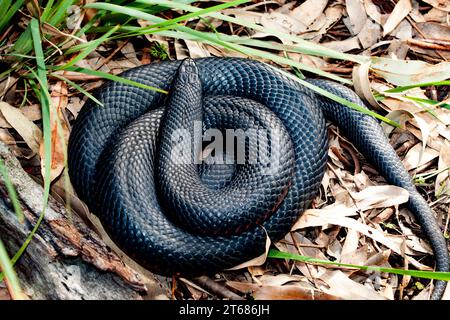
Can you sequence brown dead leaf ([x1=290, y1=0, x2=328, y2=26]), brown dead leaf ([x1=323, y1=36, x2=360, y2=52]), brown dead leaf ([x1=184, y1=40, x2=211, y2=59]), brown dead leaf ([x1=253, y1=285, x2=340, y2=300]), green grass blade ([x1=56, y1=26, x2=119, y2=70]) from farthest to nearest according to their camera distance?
brown dead leaf ([x1=290, y1=0, x2=328, y2=26]) → brown dead leaf ([x1=323, y1=36, x2=360, y2=52]) → brown dead leaf ([x1=184, y1=40, x2=211, y2=59]) → green grass blade ([x1=56, y1=26, x2=119, y2=70]) → brown dead leaf ([x1=253, y1=285, x2=340, y2=300])

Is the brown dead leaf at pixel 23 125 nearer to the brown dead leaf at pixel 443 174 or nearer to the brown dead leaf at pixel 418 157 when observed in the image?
the brown dead leaf at pixel 418 157

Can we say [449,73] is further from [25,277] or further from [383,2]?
[25,277]

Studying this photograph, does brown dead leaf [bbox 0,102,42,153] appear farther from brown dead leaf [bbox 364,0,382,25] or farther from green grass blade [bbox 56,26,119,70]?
brown dead leaf [bbox 364,0,382,25]

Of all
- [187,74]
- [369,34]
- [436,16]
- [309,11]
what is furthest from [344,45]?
[187,74]

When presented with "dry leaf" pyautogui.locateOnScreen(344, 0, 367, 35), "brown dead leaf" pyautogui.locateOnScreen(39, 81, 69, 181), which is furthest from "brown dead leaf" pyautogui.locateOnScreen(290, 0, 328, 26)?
"brown dead leaf" pyautogui.locateOnScreen(39, 81, 69, 181)

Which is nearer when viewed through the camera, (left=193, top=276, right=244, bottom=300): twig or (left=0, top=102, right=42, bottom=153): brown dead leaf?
(left=193, top=276, right=244, bottom=300): twig

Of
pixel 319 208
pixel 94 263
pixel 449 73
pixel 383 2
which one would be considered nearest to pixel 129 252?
pixel 94 263

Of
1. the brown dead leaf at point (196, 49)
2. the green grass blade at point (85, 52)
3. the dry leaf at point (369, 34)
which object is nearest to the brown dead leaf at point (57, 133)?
the green grass blade at point (85, 52)

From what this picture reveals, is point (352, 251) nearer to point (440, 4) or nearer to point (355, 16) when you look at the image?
point (355, 16)
